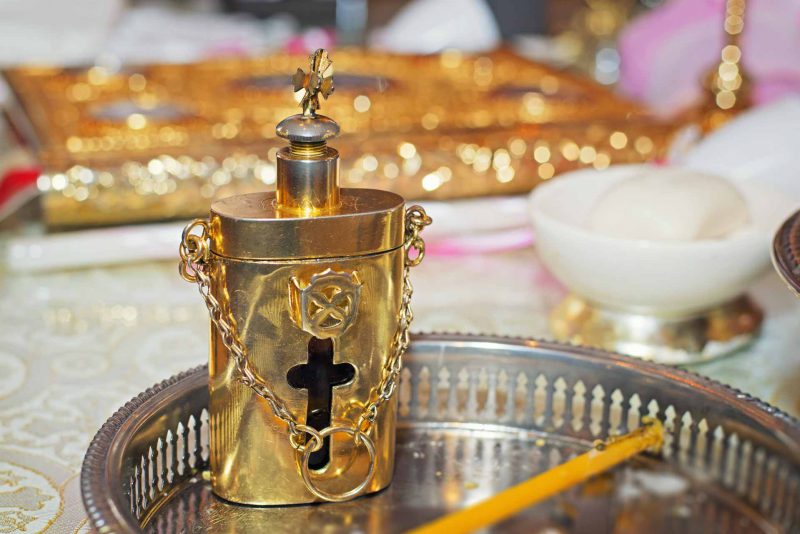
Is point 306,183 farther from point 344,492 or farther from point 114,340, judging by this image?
point 114,340

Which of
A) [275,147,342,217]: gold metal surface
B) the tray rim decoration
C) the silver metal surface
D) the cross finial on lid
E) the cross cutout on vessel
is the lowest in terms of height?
the cross cutout on vessel

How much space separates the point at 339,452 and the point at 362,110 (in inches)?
22.0

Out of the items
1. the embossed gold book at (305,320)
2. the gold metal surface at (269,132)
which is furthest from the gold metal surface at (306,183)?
the gold metal surface at (269,132)

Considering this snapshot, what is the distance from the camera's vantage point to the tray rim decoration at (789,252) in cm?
43

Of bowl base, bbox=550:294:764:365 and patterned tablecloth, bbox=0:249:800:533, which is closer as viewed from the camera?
patterned tablecloth, bbox=0:249:800:533

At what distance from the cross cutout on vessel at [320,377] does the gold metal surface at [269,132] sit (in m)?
0.43

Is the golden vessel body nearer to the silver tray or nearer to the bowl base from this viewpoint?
the silver tray

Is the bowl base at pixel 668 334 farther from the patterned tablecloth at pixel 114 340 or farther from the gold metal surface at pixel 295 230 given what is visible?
the gold metal surface at pixel 295 230

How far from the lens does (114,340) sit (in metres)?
0.63

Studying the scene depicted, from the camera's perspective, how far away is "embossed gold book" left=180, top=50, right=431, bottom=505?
0.35m

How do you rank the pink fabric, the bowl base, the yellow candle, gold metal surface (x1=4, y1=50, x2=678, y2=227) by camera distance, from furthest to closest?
the pink fabric → gold metal surface (x1=4, y1=50, x2=678, y2=227) → the bowl base → the yellow candle

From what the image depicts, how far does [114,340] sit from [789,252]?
1.29 feet

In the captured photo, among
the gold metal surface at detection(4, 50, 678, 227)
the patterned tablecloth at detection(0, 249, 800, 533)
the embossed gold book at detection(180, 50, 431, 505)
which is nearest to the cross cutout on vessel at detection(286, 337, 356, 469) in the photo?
the embossed gold book at detection(180, 50, 431, 505)

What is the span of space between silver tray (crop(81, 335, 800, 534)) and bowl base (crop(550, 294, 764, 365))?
0.40 feet
